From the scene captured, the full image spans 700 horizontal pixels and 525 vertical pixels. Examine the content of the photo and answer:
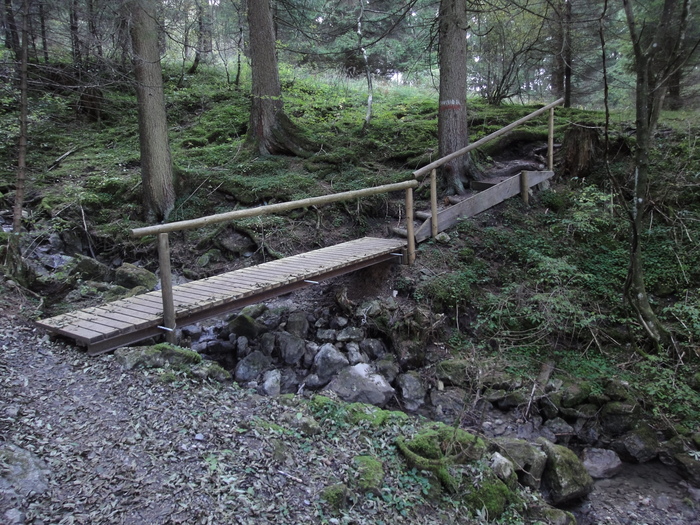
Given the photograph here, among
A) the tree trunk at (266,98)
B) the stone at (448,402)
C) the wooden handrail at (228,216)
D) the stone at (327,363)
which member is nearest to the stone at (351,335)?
the stone at (327,363)

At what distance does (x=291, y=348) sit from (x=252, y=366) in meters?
0.61

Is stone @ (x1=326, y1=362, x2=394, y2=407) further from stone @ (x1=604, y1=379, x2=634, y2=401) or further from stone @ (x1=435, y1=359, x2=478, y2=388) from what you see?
stone @ (x1=604, y1=379, x2=634, y2=401)

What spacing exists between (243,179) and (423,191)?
3.73 metres

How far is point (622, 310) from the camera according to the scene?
5.93 meters

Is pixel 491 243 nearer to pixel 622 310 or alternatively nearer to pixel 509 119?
Answer: pixel 622 310

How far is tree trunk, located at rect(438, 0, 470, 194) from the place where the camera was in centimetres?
800

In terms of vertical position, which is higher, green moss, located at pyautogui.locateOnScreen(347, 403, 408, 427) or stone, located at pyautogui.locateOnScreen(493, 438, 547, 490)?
green moss, located at pyautogui.locateOnScreen(347, 403, 408, 427)

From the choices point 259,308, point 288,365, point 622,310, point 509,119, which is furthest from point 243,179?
point 622,310

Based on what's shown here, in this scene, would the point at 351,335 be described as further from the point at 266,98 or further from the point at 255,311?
the point at 266,98

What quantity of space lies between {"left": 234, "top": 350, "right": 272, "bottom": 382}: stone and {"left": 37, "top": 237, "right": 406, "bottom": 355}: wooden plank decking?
2.92 feet

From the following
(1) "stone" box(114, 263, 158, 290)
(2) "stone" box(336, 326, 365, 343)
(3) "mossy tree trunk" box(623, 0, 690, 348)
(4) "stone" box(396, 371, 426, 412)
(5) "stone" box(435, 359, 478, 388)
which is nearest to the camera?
(3) "mossy tree trunk" box(623, 0, 690, 348)

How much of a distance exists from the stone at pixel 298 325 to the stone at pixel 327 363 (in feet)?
2.06

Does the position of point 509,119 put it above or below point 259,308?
above

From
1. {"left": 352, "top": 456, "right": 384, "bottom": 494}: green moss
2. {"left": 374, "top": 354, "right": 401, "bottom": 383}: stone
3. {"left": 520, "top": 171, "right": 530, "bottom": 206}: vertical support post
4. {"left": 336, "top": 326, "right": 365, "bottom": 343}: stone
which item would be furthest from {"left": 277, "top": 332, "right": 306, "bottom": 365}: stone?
{"left": 520, "top": 171, "right": 530, "bottom": 206}: vertical support post
